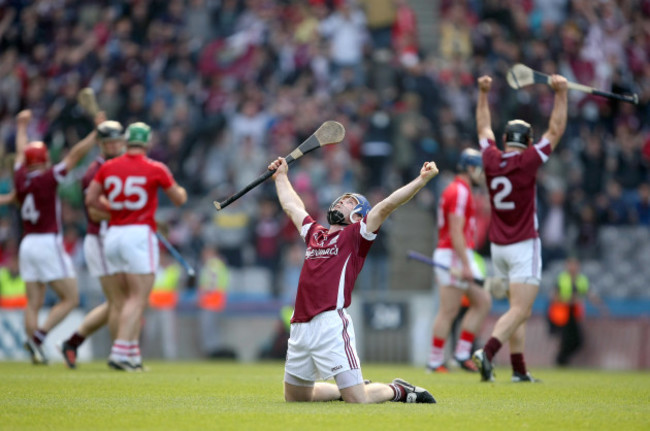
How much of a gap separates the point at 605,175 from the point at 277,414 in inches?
555

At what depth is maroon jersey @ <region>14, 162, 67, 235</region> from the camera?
14.5 metres

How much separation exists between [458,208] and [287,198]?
4.82 meters

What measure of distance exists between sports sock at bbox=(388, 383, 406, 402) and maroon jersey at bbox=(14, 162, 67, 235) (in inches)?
275

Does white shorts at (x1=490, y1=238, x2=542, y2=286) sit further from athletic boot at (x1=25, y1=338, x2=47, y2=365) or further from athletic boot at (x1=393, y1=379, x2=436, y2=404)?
athletic boot at (x1=25, y1=338, x2=47, y2=365)

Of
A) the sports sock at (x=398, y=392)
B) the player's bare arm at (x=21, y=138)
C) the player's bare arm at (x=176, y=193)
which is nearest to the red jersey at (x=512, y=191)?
the sports sock at (x=398, y=392)

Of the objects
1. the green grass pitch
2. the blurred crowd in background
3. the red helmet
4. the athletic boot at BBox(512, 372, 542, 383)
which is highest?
the blurred crowd in background

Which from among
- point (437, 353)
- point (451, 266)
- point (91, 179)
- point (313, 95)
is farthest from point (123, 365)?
point (313, 95)

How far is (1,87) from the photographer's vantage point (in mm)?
26125

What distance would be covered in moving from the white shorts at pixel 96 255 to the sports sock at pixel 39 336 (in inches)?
47.9

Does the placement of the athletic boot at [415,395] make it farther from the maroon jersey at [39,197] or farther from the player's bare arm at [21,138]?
the player's bare arm at [21,138]

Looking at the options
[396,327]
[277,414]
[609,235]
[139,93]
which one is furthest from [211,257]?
[277,414]

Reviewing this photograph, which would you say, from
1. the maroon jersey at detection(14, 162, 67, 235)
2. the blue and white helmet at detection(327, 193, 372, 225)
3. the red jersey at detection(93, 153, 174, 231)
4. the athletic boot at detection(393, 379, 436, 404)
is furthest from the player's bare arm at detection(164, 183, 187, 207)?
the athletic boot at detection(393, 379, 436, 404)

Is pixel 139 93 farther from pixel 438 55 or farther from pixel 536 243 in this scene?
pixel 536 243

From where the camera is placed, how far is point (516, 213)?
1184 cm
